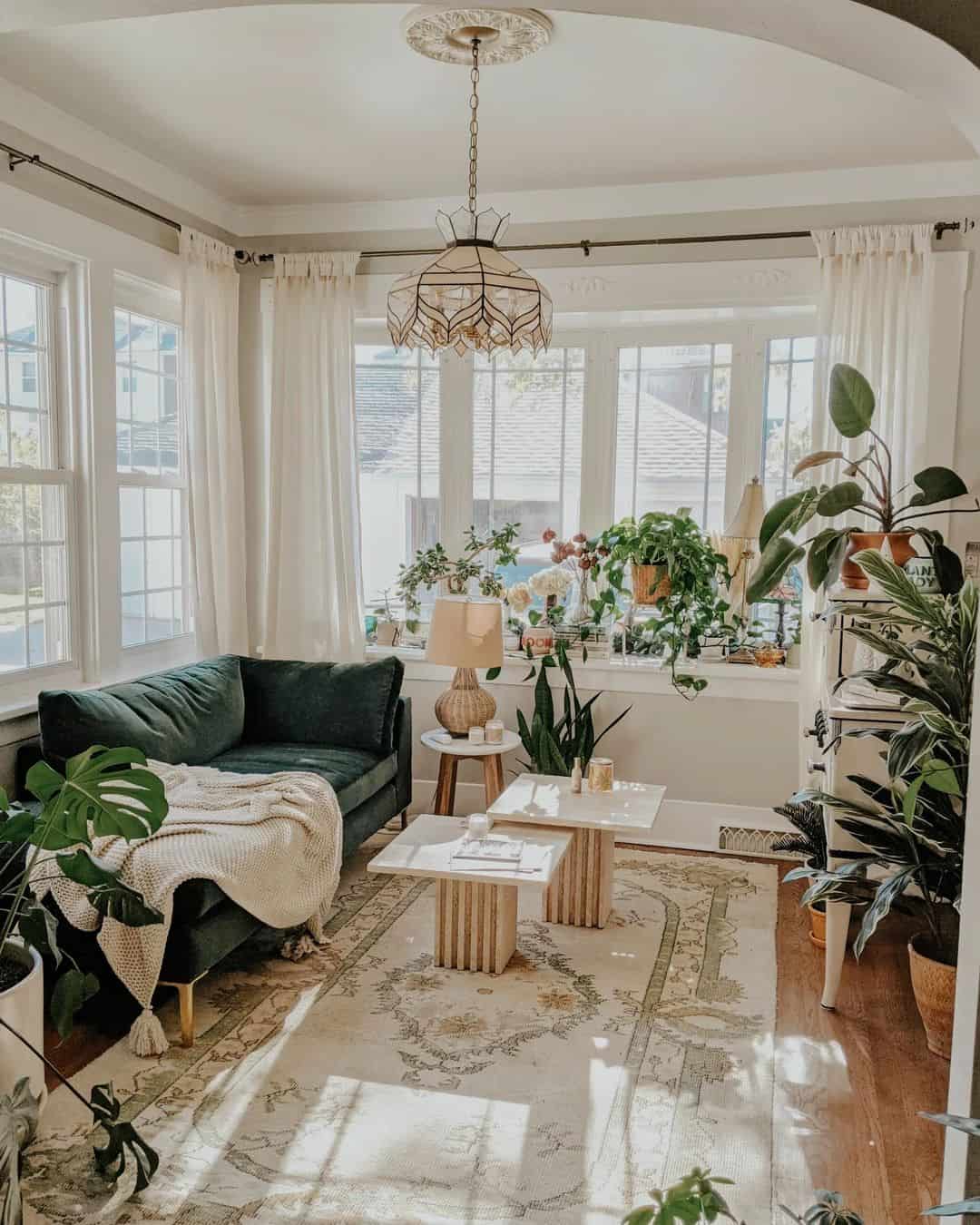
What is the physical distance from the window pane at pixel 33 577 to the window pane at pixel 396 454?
5.15ft

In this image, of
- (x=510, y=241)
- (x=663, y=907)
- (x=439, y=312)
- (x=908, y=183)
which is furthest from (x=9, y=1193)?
(x=908, y=183)

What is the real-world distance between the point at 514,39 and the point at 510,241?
1.69m

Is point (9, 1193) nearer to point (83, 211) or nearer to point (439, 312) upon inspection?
point (439, 312)

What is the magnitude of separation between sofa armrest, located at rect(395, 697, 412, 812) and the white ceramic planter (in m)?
2.19

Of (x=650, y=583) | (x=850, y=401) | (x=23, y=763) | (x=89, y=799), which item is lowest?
(x=23, y=763)

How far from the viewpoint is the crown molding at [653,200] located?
421 centimetres

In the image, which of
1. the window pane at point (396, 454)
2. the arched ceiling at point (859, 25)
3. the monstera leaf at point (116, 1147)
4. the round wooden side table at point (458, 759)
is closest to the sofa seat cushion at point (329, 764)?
the round wooden side table at point (458, 759)

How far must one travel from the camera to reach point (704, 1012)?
3141 mm

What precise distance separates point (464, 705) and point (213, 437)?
63.9 inches

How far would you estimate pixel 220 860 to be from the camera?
118 inches

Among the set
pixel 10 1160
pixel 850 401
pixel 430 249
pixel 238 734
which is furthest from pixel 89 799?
pixel 430 249

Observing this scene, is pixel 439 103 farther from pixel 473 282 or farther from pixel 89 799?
pixel 89 799

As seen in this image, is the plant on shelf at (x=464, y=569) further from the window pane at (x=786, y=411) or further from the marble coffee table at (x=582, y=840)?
the marble coffee table at (x=582, y=840)

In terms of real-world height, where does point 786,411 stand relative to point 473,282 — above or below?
below
